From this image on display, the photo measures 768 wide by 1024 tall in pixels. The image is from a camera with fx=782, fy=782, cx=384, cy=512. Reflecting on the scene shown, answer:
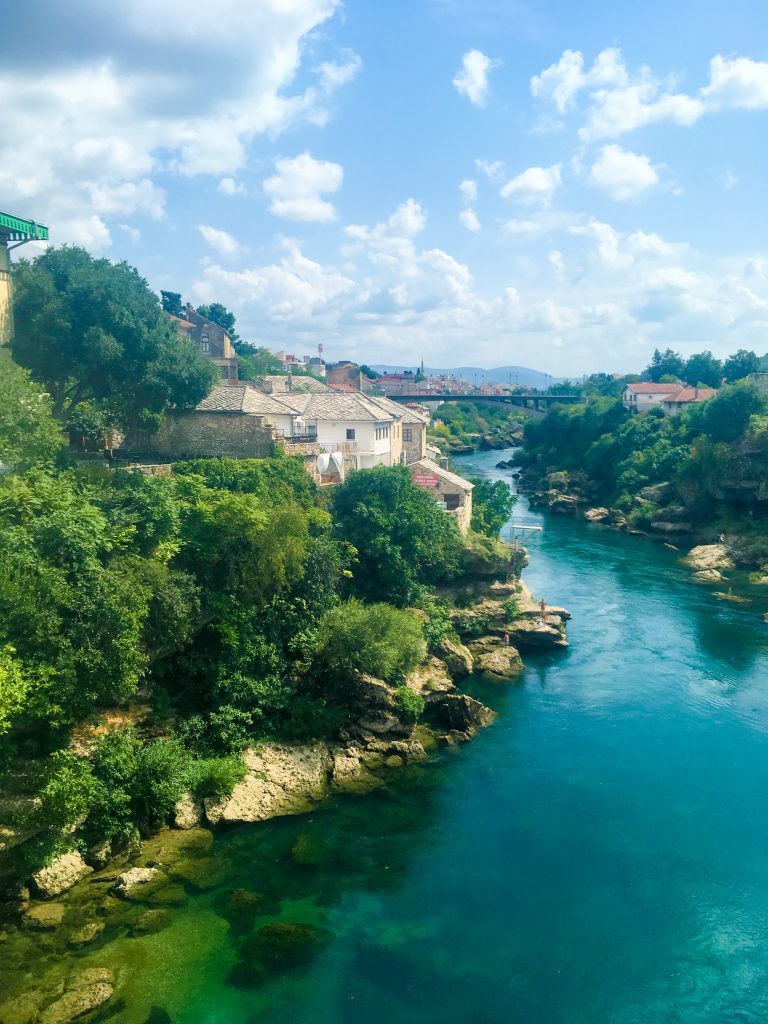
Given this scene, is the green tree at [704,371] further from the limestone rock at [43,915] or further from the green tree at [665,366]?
the limestone rock at [43,915]

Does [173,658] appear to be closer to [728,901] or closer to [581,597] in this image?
[728,901]

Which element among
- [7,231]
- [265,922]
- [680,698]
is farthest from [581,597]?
[7,231]

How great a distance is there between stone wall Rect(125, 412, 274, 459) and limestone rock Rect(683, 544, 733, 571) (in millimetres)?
26332

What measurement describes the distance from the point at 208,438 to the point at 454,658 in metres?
13.6

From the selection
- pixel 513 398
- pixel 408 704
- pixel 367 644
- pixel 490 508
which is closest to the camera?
pixel 367 644

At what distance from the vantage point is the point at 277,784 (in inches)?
808

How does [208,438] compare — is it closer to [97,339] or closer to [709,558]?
[97,339]

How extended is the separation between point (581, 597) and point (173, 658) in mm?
22486

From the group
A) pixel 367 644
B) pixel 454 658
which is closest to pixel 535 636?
pixel 454 658

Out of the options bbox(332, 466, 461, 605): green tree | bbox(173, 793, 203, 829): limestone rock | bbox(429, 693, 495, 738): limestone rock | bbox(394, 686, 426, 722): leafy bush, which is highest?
bbox(332, 466, 461, 605): green tree

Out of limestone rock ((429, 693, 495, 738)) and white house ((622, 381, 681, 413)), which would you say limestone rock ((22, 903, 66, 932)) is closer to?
limestone rock ((429, 693, 495, 738))

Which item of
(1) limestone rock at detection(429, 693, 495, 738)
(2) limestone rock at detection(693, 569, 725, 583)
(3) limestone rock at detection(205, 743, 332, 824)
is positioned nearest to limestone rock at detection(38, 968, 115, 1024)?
(3) limestone rock at detection(205, 743, 332, 824)

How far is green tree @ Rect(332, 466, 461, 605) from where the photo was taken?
93.6 ft

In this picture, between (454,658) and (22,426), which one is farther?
(454,658)
